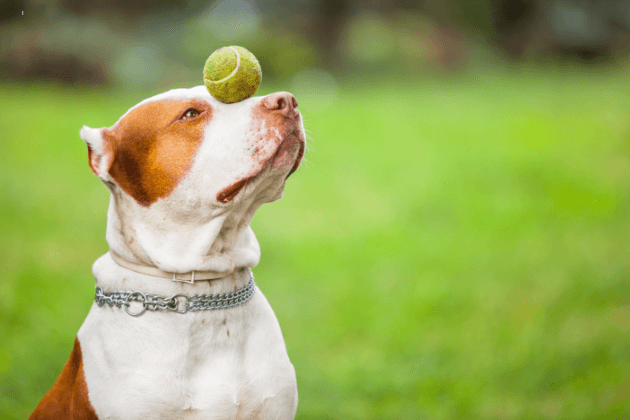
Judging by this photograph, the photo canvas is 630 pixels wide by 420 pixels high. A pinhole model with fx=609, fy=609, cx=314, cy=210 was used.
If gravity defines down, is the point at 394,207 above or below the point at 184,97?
below

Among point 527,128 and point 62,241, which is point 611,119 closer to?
point 527,128

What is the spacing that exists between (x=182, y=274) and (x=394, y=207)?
5540mm

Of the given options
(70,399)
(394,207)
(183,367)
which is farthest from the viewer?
(394,207)

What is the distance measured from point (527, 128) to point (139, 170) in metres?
9.10

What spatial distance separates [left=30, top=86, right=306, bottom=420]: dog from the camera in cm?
197

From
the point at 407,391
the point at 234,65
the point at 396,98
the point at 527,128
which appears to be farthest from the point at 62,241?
the point at 396,98

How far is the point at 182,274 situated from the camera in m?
2.11

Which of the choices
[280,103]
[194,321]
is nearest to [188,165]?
[280,103]

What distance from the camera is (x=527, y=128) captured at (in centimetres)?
1010

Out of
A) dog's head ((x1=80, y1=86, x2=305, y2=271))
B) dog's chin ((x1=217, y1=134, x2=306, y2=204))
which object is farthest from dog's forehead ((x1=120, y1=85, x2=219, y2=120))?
dog's chin ((x1=217, y1=134, x2=306, y2=204))

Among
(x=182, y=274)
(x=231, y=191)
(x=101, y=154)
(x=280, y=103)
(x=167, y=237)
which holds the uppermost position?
(x=280, y=103)

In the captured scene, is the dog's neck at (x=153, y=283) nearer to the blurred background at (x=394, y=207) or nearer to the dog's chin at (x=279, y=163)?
the dog's chin at (x=279, y=163)

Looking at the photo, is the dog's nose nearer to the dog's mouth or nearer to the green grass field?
the dog's mouth

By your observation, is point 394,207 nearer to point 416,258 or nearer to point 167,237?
point 416,258
